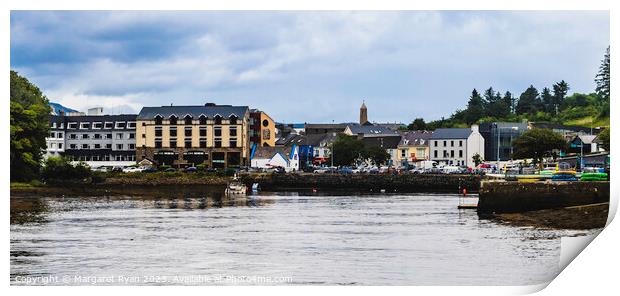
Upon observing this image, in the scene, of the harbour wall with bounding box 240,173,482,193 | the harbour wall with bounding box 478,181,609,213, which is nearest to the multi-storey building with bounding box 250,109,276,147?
the harbour wall with bounding box 240,173,482,193

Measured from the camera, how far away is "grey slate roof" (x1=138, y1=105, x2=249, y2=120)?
6219 centimetres

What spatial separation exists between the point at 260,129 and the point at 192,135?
27.3ft

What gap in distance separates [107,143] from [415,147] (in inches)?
1013

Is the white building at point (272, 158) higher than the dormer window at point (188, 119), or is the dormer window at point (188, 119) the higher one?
the dormer window at point (188, 119)

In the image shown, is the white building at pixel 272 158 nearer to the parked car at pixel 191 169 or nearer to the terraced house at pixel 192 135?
the terraced house at pixel 192 135

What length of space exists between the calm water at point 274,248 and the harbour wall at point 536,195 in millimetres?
808

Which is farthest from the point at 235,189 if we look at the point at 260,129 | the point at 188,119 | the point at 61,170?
the point at 260,129

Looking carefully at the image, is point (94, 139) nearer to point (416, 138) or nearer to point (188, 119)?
point (188, 119)

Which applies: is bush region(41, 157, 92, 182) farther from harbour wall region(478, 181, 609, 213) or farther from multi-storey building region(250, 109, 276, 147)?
harbour wall region(478, 181, 609, 213)

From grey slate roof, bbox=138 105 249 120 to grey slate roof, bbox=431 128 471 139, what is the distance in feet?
52.2

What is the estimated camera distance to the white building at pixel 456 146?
67.3 m

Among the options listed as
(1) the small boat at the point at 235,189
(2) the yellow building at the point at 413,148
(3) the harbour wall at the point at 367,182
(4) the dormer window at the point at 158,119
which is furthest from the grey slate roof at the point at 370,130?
(1) the small boat at the point at 235,189

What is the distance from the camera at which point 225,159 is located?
61.4 meters

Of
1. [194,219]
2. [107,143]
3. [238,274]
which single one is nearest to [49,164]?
[107,143]
